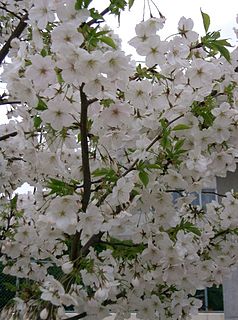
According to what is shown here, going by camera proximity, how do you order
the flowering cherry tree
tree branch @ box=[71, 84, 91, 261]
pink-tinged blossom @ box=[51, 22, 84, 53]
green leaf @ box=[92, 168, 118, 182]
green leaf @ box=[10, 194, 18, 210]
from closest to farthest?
1. pink-tinged blossom @ box=[51, 22, 84, 53]
2. the flowering cherry tree
3. tree branch @ box=[71, 84, 91, 261]
4. green leaf @ box=[92, 168, 118, 182]
5. green leaf @ box=[10, 194, 18, 210]

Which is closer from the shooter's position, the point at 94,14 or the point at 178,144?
the point at 94,14

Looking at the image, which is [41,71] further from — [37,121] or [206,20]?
[206,20]

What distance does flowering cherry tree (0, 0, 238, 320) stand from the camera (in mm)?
1496

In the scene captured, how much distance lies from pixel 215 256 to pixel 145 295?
471 mm

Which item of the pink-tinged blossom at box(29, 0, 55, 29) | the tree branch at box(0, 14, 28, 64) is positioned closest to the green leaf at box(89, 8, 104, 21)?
the pink-tinged blossom at box(29, 0, 55, 29)

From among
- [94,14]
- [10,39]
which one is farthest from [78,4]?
[10,39]

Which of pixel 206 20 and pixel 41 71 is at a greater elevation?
pixel 206 20

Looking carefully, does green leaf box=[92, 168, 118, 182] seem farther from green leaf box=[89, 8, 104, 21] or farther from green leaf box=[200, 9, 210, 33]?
green leaf box=[200, 9, 210, 33]

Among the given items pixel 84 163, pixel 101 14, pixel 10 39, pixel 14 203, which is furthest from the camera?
pixel 10 39

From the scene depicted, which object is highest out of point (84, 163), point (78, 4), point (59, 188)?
point (78, 4)

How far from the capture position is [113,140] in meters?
1.78

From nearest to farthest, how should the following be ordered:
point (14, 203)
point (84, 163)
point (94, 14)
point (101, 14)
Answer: point (94, 14)
point (101, 14)
point (84, 163)
point (14, 203)

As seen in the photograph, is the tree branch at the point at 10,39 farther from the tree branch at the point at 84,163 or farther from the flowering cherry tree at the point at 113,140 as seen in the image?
the tree branch at the point at 84,163

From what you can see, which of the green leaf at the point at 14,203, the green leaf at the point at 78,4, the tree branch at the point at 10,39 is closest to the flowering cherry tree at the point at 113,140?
the green leaf at the point at 78,4
